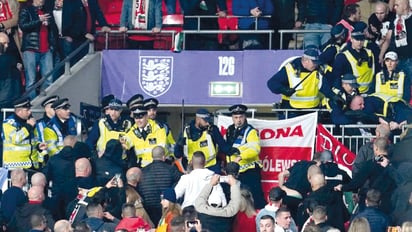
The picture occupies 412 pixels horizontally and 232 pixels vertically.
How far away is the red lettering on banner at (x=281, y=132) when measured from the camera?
30.7 meters

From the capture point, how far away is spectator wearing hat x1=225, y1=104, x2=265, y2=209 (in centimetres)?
2995

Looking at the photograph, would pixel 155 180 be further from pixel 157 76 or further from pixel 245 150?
pixel 157 76

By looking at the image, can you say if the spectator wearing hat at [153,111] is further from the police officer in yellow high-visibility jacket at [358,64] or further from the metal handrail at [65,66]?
the police officer in yellow high-visibility jacket at [358,64]

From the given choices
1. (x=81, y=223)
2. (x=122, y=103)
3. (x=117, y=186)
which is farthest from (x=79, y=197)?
(x=122, y=103)

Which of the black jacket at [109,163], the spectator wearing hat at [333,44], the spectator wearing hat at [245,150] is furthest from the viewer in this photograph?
the spectator wearing hat at [333,44]

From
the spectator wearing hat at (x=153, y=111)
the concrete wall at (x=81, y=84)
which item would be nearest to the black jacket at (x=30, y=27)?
the concrete wall at (x=81, y=84)

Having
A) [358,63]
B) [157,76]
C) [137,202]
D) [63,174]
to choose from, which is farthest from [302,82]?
[137,202]

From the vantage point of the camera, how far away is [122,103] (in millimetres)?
32719

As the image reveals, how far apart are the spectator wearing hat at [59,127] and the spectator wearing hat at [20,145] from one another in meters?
0.17

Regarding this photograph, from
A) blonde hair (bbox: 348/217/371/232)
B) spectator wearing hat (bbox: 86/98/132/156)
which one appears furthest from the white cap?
blonde hair (bbox: 348/217/371/232)

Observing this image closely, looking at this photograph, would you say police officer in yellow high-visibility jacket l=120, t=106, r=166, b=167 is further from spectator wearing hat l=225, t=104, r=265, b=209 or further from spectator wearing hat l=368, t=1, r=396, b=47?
spectator wearing hat l=368, t=1, r=396, b=47

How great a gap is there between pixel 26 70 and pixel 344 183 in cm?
657

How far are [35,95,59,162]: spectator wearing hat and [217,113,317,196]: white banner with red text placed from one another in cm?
239

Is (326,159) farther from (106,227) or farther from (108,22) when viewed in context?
(108,22)
